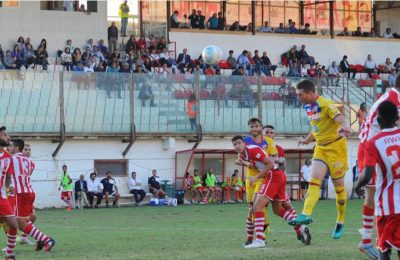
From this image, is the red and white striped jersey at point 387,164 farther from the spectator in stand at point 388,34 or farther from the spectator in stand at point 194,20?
the spectator in stand at point 388,34

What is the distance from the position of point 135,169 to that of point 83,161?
220cm

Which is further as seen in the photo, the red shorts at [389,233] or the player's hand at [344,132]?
the player's hand at [344,132]

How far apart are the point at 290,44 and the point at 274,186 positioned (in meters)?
35.5

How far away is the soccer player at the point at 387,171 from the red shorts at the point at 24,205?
8699mm

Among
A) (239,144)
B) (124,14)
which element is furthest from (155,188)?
(239,144)

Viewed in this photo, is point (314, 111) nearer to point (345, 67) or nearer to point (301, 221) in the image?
point (301, 221)

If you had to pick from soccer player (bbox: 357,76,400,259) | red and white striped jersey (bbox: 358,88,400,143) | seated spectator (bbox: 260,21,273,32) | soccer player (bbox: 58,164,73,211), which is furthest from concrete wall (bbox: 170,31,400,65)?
red and white striped jersey (bbox: 358,88,400,143)

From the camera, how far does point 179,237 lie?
63.1ft

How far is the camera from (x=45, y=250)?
658 inches

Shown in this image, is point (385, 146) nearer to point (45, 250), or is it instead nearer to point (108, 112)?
point (45, 250)

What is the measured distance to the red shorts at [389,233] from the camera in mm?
9875

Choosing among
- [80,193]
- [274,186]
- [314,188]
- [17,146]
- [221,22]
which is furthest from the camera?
[221,22]

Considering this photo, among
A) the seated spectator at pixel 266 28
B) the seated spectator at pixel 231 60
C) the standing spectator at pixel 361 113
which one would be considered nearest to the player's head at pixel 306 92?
the standing spectator at pixel 361 113

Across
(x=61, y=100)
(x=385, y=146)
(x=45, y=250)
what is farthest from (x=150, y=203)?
(x=385, y=146)
